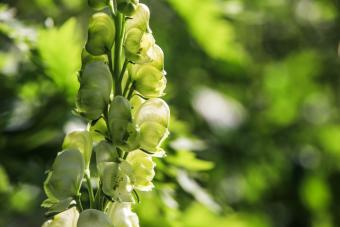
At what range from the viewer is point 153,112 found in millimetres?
1395

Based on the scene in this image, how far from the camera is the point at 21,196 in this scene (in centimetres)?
269

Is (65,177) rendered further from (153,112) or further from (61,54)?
(61,54)

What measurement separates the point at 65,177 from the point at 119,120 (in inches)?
4.7

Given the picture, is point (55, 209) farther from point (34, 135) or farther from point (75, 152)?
point (34, 135)

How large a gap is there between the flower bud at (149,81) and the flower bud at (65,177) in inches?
5.6

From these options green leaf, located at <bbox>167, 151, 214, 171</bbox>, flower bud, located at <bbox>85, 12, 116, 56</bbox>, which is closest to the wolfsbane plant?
flower bud, located at <bbox>85, 12, 116, 56</bbox>

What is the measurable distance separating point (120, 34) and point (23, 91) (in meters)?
0.86

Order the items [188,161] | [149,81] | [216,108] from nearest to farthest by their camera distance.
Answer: [149,81] < [188,161] < [216,108]

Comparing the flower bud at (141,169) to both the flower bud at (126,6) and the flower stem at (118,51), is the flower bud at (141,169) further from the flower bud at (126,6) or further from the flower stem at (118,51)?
the flower bud at (126,6)

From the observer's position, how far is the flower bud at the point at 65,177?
1.32 metres

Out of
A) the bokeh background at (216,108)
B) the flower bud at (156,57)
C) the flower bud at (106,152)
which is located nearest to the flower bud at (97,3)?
the flower bud at (156,57)

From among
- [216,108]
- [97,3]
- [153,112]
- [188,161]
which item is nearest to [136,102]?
[153,112]

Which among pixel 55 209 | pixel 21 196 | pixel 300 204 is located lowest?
pixel 300 204

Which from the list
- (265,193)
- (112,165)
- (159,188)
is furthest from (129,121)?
(265,193)
